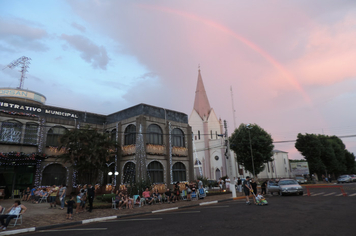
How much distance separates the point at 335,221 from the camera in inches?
327

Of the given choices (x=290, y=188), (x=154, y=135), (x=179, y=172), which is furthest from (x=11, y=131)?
(x=290, y=188)

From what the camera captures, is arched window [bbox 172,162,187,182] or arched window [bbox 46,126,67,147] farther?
arched window [bbox 172,162,187,182]

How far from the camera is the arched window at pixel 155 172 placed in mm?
24648

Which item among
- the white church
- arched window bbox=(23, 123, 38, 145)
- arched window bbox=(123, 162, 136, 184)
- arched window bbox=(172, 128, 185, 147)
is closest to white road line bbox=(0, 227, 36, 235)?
arched window bbox=(123, 162, 136, 184)

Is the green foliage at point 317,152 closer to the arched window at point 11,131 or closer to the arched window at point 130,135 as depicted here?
the arched window at point 130,135

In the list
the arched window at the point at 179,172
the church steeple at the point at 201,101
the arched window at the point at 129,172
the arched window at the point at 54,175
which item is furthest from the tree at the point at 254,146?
the arched window at the point at 54,175

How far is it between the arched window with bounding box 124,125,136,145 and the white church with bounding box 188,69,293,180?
25713mm

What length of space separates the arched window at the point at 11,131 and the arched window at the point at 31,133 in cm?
61

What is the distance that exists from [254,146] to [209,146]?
56.7ft

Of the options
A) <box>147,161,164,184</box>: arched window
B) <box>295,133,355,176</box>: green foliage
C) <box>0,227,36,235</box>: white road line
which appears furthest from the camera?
<box>295,133,355,176</box>: green foliage

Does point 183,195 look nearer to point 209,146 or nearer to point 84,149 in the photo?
point 84,149

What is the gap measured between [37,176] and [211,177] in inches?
1422

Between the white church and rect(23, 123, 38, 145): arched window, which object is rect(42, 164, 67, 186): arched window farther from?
the white church

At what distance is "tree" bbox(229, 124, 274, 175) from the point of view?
3694cm
